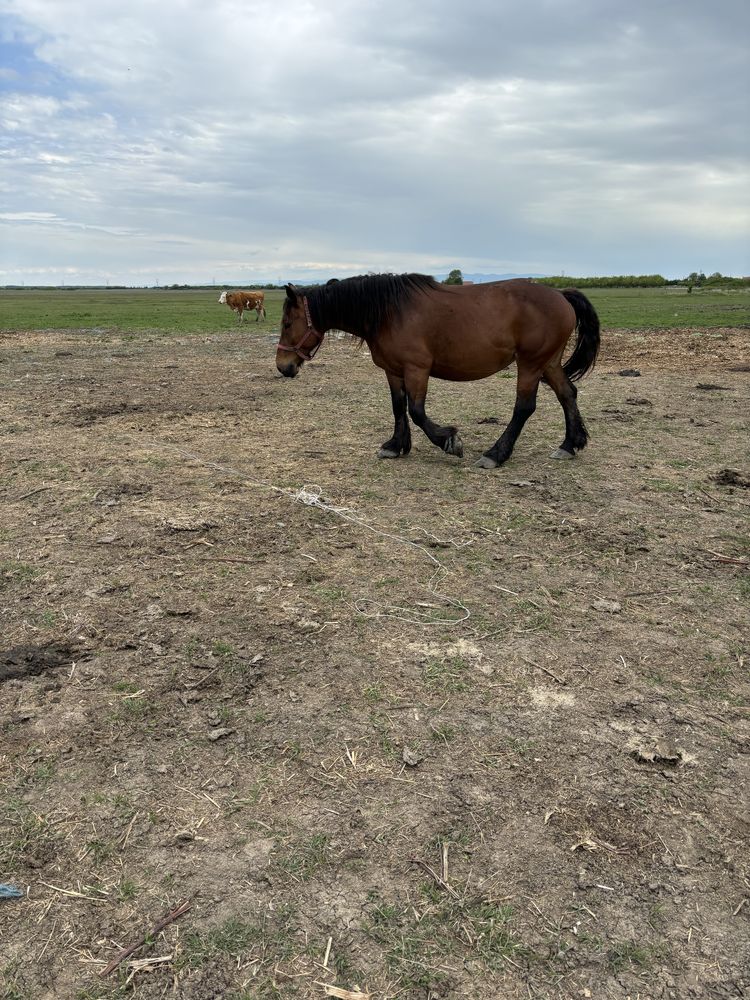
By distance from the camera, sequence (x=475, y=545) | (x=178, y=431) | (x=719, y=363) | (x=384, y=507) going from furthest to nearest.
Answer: (x=719, y=363) < (x=178, y=431) < (x=384, y=507) < (x=475, y=545)

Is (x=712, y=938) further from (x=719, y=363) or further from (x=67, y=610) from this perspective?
(x=719, y=363)

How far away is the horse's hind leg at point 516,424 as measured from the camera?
6594 millimetres

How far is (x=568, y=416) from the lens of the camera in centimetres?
693

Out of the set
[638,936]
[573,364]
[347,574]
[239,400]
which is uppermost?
[573,364]

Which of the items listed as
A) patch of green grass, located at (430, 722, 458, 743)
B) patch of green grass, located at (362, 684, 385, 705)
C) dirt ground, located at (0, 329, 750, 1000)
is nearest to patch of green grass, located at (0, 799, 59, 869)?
dirt ground, located at (0, 329, 750, 1000)

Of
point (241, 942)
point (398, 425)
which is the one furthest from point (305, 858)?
point (398, 425)

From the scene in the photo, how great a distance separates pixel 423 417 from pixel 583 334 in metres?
2.10

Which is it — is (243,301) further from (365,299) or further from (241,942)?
(241,942)

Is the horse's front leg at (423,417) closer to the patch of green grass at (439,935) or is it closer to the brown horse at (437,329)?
the brown horse at (437,329)

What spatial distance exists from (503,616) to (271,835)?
1.89 m

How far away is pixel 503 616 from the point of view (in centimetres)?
371

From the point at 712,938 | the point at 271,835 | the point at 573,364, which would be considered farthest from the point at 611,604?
the point at 573,364

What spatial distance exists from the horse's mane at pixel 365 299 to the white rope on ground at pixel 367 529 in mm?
1818

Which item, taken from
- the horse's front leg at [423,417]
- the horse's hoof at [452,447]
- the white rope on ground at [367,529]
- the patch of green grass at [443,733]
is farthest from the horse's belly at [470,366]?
the patch of green grass at [443,733]
